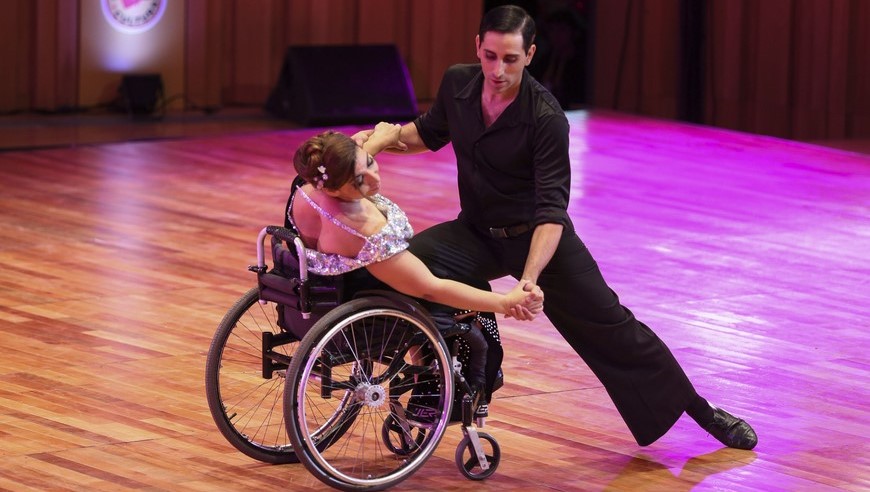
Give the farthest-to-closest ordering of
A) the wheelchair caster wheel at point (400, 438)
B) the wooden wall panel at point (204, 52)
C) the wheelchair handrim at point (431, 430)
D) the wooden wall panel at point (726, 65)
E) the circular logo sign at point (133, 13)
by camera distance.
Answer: the wooden wall panel at point (726, 65), the wooden wall panel at point (204, 52), the circular logo sign at point (133, 13), the wheelchair caster wheel at point (400, 438), the wheelchair handrim at point (431, 430)

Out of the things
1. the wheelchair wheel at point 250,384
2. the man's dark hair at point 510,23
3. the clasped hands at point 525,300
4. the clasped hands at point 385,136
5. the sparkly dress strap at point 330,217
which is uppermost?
the man's dark hair at point 510,23

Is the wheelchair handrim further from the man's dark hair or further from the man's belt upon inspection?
the man's dark hair

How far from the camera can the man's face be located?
3.24 metres

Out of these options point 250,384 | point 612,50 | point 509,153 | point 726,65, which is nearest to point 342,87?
point 612,50

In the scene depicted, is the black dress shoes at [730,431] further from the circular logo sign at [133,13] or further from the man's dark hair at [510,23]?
the circular logo sign at [133,13]

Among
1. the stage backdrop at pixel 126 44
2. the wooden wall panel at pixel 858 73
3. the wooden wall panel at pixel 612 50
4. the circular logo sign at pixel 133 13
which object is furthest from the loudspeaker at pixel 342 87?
the wooden wall panel at pixel 858 73

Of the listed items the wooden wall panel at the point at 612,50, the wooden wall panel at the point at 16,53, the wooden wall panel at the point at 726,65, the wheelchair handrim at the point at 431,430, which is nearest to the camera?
the wheelchair handrim at the point at 431,430

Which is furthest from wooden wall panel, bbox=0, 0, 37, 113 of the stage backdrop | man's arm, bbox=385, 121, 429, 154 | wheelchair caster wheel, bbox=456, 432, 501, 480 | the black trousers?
wheelchair caster wheel, bbox=456, 432, 501, 480

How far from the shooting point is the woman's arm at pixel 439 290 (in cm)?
311

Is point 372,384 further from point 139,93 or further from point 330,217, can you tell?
point 139,93

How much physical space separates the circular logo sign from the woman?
6.37 metres

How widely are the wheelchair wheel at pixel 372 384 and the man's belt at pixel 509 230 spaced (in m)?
0.34

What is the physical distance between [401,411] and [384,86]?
251 inches

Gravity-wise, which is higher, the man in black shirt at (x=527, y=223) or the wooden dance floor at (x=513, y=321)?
the man in black shirt at (x=527, y=223)
